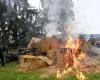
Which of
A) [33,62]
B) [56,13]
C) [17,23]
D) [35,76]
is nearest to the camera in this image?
[35,76]

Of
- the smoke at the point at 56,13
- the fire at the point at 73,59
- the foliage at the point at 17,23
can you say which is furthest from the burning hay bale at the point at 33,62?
the smoke at the point at 56,13

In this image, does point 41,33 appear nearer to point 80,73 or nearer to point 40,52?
point 40,52

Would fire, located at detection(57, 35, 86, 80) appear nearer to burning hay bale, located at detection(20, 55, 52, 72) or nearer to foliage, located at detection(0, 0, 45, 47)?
burning hay bale, located at detection(20, 55, 52, 72)

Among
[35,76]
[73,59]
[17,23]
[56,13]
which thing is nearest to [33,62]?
[35,76]

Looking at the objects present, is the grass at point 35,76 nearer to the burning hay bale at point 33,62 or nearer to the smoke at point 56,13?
the burning hay bale at point 33,62

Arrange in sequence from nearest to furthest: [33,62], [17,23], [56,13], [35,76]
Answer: [35,76] < [33,62] < [56,13] < [17,23]

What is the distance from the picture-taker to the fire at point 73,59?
1495 centimetres

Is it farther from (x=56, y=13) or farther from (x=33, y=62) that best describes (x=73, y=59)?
(x=56, y=13)

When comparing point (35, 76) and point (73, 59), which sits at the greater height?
point (73, 59)

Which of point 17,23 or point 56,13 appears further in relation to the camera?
point 17,23

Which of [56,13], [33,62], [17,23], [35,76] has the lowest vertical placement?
[35,76]

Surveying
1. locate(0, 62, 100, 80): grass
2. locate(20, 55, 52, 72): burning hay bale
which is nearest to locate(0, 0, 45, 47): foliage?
locate(20, 55, 52, 72): burning hay bale

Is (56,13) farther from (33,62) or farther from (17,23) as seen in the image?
(33,62)

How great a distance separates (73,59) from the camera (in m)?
16.2
